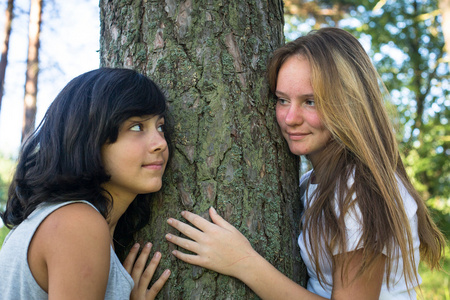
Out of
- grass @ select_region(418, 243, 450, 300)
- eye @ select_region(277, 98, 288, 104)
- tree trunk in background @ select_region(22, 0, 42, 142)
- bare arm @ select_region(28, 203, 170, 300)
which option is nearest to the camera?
bare arm @ select_region(28, 203, 170, 300)

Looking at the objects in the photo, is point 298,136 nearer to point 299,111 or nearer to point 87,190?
point 299,111

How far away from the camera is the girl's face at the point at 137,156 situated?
1.62 metres

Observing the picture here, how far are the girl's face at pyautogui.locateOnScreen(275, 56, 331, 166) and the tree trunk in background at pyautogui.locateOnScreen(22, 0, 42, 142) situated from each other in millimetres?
8329

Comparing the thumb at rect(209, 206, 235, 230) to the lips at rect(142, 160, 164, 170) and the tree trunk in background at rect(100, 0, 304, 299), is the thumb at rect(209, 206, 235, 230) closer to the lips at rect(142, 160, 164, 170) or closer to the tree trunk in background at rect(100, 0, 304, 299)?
the tree trunk in background at rect(100, 0, 304, 299)

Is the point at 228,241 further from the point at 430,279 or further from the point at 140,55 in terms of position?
the point at 430,279

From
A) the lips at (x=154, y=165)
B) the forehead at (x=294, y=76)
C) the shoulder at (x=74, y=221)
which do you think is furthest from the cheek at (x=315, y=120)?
the shoulder at (x=74, y=221)

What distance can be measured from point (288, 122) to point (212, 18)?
2.08ft

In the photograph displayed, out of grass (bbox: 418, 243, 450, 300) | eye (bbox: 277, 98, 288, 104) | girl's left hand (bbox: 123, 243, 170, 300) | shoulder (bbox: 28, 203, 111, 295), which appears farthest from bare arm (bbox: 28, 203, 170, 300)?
grass (bbox: 418, 243, 450, 300)

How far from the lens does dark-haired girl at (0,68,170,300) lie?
4.60 ft

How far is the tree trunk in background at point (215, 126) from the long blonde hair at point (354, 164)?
0.50 ft

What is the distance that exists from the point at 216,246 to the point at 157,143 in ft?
1.69

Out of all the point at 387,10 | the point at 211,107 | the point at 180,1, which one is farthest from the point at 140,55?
the point at 387,10

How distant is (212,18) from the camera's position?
6.13 ft

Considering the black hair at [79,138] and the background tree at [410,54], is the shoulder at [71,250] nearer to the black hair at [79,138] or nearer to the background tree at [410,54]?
the black hair at [79,138]
